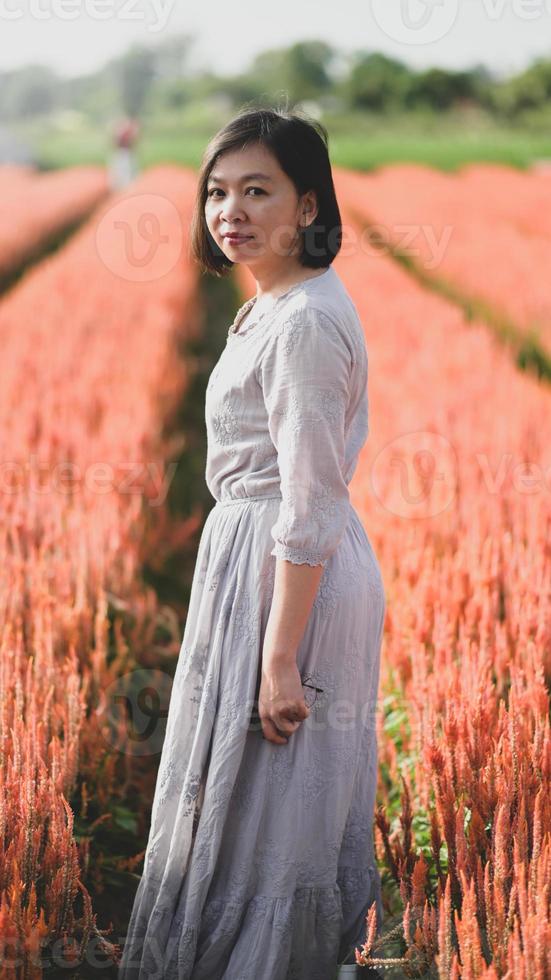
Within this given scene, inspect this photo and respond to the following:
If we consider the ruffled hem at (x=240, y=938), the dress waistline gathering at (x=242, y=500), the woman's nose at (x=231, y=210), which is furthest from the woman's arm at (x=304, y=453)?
the ruffled hem at (x=240, y=938)

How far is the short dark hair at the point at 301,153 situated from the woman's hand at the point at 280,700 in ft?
1.87

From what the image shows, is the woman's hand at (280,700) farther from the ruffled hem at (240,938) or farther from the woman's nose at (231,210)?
the woman's nose at (231,210)

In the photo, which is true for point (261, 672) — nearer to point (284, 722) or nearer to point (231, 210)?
point (284, 722)

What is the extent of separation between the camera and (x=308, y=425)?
1288mm

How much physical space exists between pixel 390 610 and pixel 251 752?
1.13m

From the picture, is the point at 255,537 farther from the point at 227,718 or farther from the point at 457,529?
the point at 457,529

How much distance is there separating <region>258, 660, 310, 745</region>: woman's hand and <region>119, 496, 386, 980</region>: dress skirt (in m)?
0.04

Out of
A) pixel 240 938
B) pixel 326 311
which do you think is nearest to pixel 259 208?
pixel 326 311

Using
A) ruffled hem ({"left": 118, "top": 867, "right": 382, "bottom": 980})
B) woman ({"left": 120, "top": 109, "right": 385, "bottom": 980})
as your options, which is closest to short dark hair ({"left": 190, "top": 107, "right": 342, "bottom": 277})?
woman ({"left": 120, "top": 109, "right": 385, "bottom": 980})

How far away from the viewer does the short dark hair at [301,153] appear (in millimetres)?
1403

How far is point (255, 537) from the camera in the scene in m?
1.44

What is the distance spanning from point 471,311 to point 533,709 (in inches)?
293

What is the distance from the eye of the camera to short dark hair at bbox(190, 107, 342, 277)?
4.60ft

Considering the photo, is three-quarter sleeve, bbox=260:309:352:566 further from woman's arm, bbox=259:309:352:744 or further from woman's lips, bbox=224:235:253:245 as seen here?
woman's lips, bbox=224:235:253:245
